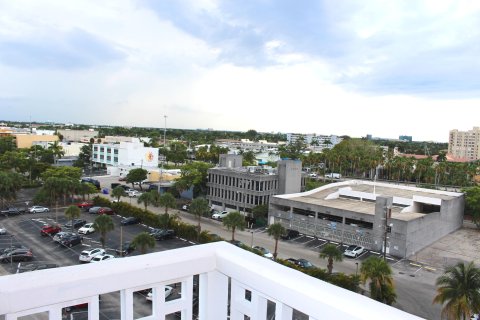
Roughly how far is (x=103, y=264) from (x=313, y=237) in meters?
34.5

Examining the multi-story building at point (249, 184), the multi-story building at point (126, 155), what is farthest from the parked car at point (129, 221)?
the multi-story building at point (126, 155)

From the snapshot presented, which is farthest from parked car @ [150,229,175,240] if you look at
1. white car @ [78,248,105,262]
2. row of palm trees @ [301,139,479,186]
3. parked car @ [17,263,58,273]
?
row of palm trees @ [301,139,479,186]

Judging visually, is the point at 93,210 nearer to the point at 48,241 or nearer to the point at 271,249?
the point at 48,241

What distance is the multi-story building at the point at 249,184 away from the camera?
42.8 m

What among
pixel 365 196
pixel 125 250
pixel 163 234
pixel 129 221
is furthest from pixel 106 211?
pixel 365 196

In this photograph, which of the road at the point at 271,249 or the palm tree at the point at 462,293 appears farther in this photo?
the road at the point at 271,249

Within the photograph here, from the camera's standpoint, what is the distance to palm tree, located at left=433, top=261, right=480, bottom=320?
16516 mm

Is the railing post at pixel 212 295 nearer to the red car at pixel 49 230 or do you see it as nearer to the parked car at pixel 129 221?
the red car at pixel 49 230

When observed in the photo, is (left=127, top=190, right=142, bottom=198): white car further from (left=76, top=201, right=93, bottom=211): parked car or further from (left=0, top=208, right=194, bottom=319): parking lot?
(left=0, top=208, right=194, bottom=319): parking lot

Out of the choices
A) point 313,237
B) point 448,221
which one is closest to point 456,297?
point 313,237

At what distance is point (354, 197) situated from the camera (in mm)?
44219

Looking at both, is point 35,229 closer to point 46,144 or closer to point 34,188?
point 34,188

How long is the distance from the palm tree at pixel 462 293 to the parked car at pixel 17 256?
26.2 m

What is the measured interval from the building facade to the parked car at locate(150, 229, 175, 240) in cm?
1096
